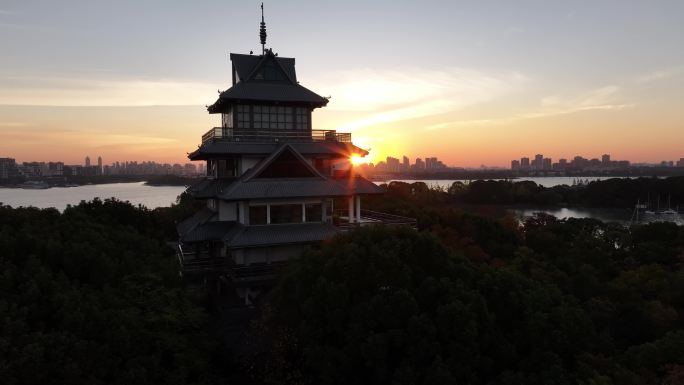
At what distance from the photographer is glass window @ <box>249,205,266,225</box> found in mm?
23141

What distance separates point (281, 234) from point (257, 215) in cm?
194

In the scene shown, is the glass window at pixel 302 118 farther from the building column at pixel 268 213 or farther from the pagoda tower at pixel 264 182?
the building column at pixel 268 213

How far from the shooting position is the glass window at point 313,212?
24252 mm

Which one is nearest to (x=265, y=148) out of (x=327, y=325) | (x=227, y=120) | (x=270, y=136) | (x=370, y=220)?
(x=270, y=136)

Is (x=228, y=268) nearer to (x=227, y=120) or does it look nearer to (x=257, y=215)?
(x=257, y=215)

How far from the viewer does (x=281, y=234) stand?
2241 centimetres

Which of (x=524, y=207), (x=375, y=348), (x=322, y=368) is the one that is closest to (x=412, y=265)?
(x=375, y=348)

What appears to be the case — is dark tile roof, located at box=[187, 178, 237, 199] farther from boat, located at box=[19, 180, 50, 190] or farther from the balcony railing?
boat, located at box=[19, 180, 50, 190]

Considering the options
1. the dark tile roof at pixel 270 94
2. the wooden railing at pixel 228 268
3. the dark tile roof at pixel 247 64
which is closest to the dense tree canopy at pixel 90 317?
the wooden railing at pixel 228 268

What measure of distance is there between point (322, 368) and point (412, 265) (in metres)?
5.12

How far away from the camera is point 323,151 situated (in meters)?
25.9

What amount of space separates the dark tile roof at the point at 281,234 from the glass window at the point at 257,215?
51 centimetres

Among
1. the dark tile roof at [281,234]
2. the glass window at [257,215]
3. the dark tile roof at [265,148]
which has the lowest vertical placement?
the dark tile roof at [281,234]

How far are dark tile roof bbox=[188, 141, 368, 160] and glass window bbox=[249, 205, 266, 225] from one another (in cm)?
344
